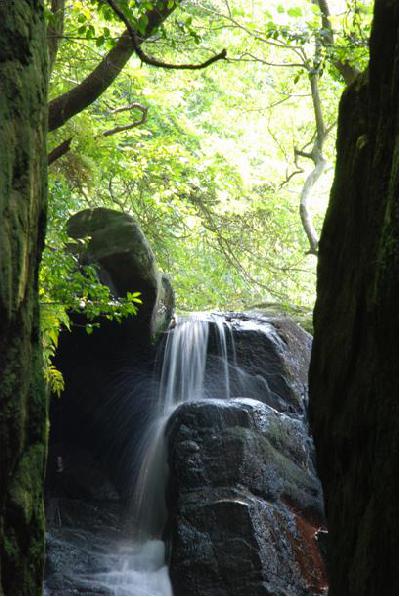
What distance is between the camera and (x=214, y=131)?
20.0 meters

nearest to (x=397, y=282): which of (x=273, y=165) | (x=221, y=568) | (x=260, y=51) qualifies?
(x=221, y=568)

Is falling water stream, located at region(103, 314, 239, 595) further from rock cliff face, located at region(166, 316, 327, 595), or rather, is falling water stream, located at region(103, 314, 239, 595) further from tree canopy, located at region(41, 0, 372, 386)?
tree canopy, located at region(41, 0, 372, 386)

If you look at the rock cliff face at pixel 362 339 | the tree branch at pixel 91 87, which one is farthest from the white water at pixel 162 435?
the tree branch at pixel 91 87

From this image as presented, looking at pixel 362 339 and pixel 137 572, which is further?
pixel 137 572

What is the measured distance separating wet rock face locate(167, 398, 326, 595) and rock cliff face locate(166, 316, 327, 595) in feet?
0.04

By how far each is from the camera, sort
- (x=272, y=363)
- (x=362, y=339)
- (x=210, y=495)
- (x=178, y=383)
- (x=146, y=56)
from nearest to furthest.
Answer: (x=362, y=339), (x=146, y=56), (x=210, y=495), (x=272, y=363), (x=178, y=383)

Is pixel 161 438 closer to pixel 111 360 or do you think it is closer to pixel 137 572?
pixel 111 360

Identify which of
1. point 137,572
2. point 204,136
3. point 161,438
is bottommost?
point 137,572

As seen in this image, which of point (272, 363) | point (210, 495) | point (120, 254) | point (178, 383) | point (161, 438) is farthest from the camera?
point (178, 383)

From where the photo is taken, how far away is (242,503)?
7.71m

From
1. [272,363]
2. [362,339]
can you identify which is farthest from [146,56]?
[272,363]

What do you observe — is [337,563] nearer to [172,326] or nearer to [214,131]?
[172,326]

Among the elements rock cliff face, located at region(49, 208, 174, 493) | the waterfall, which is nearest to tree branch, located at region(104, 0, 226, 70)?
rock cliff face, located at region(49, 208, 174, 493)

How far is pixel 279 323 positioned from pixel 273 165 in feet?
20.4
